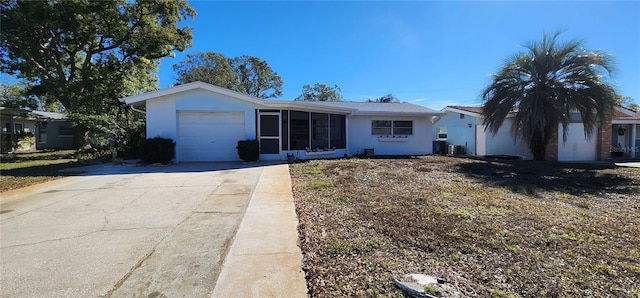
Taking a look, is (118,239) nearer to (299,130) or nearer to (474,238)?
(474,238)

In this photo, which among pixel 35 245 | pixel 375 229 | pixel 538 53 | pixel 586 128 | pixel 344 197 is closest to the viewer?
pixel 35 245

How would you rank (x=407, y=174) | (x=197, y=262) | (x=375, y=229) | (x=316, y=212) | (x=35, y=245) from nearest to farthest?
(x=197, y=262) → (x=35, y=245) → (x=375, y=229) → (x=316, y=212) → (x=407, y=174)

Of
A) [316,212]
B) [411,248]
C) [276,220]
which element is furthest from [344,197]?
[411,248]

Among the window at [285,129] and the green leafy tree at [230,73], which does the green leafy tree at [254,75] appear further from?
the window at [285,129]

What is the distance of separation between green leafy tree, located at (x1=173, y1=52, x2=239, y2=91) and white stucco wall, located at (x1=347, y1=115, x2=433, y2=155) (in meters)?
19.3

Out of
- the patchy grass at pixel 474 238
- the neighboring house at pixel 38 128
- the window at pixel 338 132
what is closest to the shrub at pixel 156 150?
the window at pixel 338 132

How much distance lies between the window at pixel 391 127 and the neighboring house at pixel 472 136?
2283mm

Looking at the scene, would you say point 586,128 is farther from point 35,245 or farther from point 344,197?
point 35,245

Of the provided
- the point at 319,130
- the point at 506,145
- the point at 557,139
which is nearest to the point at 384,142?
the point at 319,130

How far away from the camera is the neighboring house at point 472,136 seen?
1680 centimetres

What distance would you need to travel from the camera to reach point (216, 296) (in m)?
2.37

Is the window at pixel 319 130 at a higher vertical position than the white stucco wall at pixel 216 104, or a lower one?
lower

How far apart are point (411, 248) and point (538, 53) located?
14065 millimetres

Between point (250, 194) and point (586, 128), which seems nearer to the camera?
point (250, 194)
